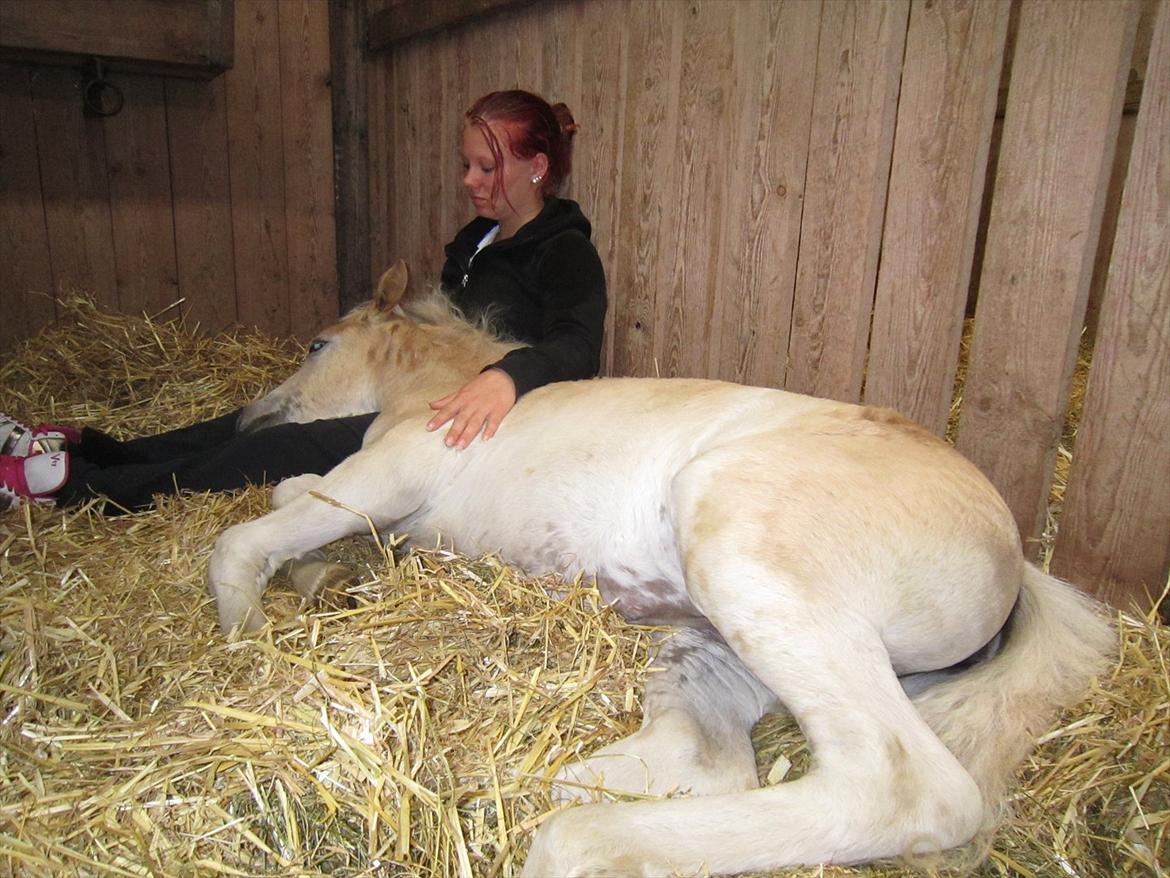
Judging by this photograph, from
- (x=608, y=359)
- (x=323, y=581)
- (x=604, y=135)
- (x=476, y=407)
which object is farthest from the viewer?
(x=608, y=359)

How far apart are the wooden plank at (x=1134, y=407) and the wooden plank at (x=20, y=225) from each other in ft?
19.5

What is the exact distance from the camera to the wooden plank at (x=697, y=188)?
11.6 feet

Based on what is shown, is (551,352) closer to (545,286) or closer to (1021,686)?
(545,286)

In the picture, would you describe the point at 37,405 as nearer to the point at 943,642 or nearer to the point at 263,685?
the point at 263,685

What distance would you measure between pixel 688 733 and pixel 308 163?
5653 millimetres

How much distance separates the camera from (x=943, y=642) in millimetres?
1965

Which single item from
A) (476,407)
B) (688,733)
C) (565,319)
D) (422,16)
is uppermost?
(422,16)

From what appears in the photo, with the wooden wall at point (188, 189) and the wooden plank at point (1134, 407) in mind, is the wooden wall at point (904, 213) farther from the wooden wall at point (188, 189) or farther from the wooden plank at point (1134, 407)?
the wooden wall at point (188, 189)

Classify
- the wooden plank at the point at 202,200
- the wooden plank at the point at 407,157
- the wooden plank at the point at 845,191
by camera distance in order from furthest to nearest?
the wooden plank at the point at 407,157, the wooden plank at the point at 202,200, the wooden plank at the point at 845,191

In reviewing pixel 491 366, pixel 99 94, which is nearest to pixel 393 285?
pixel 491 366

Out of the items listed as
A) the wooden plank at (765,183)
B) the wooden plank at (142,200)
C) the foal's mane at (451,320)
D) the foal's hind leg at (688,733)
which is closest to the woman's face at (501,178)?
the foal's mane at (451,320)

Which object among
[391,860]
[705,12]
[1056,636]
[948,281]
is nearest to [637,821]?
[391,860]

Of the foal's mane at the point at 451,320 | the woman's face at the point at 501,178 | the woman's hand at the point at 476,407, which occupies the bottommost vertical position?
the woman's hand at the point at 476,407

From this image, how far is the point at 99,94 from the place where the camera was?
5.14 m
